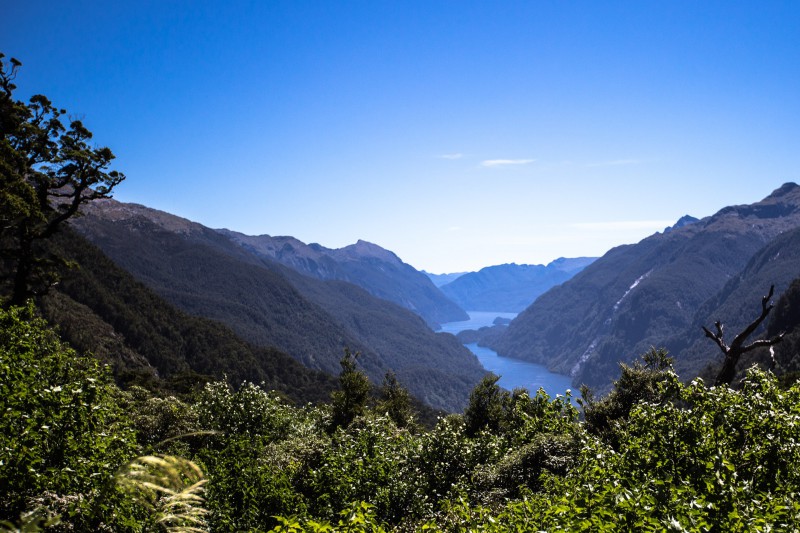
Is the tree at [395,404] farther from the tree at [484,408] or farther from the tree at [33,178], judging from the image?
the tree at [33,178]

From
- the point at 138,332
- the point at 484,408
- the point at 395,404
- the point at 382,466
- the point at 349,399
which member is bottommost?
the point at 395,404

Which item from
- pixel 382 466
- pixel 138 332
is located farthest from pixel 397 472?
pixel 138 332

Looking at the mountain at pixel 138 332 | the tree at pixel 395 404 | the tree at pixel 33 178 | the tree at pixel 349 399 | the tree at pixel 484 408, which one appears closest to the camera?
the tree at pixel 33 178

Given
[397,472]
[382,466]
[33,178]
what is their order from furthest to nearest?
→ 1. [33,178]
2. [397,472]
3. [382,466]

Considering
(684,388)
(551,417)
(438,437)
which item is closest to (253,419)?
(438,437)

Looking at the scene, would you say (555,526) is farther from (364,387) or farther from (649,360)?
(364,387)

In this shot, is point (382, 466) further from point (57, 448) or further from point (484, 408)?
point (484, 408)

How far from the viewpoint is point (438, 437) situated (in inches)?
866

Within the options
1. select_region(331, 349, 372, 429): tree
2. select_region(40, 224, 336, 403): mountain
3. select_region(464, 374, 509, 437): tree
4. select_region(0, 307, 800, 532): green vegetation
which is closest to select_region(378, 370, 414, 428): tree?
select_region(331, 349, 372, 429): tree

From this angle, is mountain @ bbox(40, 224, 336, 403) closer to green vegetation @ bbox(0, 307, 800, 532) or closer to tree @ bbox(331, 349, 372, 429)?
tree @ bbox(331, 349, 372, 429)

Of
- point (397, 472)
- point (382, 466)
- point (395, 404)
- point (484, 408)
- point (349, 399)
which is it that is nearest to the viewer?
point (382, 466)

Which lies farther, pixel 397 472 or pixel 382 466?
pixel 397 472

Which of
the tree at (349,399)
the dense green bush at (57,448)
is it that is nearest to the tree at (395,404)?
the tree at (349,399)

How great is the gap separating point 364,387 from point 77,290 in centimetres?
15192
